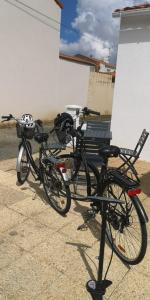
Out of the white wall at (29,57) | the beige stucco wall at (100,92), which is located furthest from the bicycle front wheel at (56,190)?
the beige stucco wall at (100,92)

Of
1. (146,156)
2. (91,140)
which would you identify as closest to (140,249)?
(91,140)

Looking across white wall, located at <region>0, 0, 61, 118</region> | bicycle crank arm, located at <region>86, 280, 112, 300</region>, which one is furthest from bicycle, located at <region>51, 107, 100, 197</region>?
white wall, located at <region>0, 0, 61, 118</region>

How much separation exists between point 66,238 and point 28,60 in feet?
28.4

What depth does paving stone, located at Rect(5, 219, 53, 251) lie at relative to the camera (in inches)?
113

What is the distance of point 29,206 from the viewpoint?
12.1 ft

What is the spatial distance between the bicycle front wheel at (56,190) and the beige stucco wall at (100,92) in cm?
1140

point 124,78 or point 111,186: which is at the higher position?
point 124,78

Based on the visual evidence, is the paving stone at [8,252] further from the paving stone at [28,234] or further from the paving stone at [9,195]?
the paving stone at [9,195]

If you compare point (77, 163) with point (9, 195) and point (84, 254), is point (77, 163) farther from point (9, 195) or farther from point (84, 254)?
point (84, 254)

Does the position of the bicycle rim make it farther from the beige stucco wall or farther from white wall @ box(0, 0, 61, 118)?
the beige stucco wall

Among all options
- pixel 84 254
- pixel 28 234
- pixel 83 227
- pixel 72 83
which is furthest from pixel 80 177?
pixel 72 83

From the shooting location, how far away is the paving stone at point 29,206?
353 cm

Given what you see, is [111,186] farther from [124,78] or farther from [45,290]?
[124,78]

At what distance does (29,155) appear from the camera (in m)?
4.00
